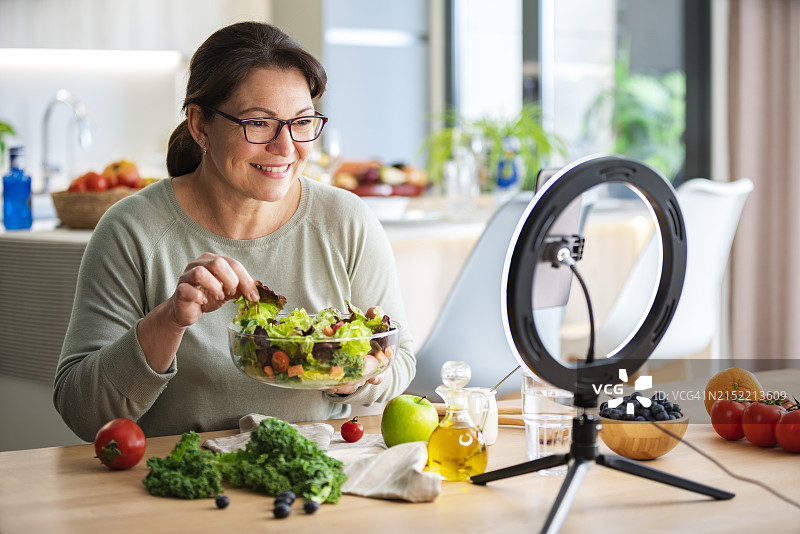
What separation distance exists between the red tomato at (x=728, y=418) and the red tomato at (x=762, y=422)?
2 cm

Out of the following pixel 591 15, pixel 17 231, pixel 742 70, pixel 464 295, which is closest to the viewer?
pixel 464 295

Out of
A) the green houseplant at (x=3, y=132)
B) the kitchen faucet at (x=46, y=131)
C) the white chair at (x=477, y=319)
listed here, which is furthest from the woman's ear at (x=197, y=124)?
the green houseplant at (x=3, y=132)

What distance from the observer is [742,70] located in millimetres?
3877

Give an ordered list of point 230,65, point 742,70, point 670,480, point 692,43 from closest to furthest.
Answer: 1. point 670,480
2. point 230,65
3. point 742,70
4. point 692,43

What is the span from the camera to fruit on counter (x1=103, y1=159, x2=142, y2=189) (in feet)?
9.16

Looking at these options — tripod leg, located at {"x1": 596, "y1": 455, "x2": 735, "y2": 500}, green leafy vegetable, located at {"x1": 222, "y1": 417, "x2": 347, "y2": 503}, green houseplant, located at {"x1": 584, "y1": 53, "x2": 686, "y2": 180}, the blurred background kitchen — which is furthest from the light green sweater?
green houseplant, located at {"x1": 584, "y1": 53, "x2": 686, "y2": 180}

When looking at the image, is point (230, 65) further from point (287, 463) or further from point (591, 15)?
point (591, 15)

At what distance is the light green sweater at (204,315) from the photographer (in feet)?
4.86

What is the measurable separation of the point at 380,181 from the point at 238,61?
2.12 m

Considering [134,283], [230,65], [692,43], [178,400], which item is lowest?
[178,400]

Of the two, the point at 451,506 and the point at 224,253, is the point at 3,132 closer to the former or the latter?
the point at 224,253

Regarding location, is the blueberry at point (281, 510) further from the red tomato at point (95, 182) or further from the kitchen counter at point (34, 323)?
the red tomato at point (95, 182)

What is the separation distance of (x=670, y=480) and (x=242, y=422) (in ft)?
2.06

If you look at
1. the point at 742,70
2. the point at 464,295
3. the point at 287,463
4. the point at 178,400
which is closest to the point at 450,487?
the point at 287,463
